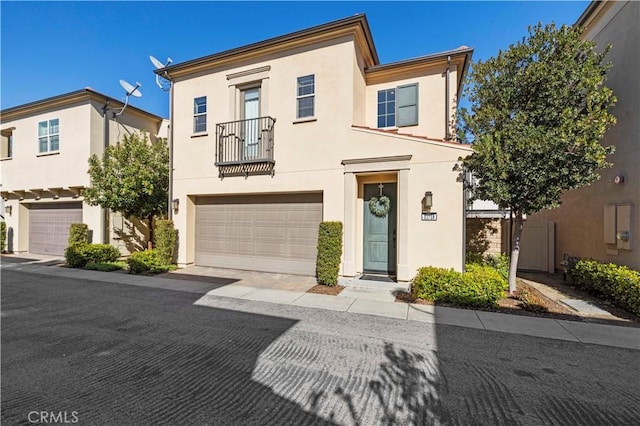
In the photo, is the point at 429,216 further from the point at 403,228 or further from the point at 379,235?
the point at 379,235

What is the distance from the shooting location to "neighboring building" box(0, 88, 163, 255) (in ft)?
38.7

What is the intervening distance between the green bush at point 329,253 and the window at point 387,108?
12.7ft

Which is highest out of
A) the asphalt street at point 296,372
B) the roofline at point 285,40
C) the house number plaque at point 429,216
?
the roofline at point 285,40

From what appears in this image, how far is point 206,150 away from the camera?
31.4 feet

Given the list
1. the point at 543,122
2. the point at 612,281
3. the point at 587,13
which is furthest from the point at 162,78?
the point at 612,281

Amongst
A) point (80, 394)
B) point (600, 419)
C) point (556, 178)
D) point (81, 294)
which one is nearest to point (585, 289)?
point (556, 178)

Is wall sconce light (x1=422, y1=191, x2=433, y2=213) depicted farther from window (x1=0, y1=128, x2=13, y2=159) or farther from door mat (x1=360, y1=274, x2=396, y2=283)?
window (x1=0, y1=128, x2=13, y2=159)

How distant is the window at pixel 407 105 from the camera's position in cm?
848

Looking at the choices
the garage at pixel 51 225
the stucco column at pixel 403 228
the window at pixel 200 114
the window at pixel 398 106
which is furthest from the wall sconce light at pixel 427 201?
the garage at pixel 51 225

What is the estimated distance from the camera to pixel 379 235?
8.08 metres

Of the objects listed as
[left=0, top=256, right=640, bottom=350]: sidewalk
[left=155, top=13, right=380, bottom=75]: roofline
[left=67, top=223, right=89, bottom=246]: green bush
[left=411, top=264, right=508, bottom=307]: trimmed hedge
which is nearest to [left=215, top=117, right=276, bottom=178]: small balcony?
[left=155, top=13, right=380, bottom=75]: roofline

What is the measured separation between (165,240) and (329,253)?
5.76m

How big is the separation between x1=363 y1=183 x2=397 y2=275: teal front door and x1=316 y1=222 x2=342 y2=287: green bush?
1.12 metres

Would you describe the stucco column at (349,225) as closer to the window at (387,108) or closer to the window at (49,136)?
the window at (387,108)
